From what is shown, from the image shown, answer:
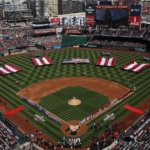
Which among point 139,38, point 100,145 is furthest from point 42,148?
point 139,38

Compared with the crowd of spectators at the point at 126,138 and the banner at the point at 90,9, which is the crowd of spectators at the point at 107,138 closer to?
the crowd of spectators at the point at 126,138

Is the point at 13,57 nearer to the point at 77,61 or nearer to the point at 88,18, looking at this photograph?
the point at 77,61

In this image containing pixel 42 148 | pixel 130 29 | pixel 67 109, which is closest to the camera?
pixel 42 148

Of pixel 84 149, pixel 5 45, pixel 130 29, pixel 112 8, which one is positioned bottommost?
pixel 84 149

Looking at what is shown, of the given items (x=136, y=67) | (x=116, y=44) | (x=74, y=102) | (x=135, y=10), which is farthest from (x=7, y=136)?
(x=135, y=10)

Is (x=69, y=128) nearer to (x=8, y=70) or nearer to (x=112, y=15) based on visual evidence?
(x=8, y=70)

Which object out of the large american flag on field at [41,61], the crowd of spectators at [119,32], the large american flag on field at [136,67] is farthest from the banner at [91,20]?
the large american flag on field at [136,67]

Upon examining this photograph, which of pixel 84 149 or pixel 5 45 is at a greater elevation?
pixel 5 45
